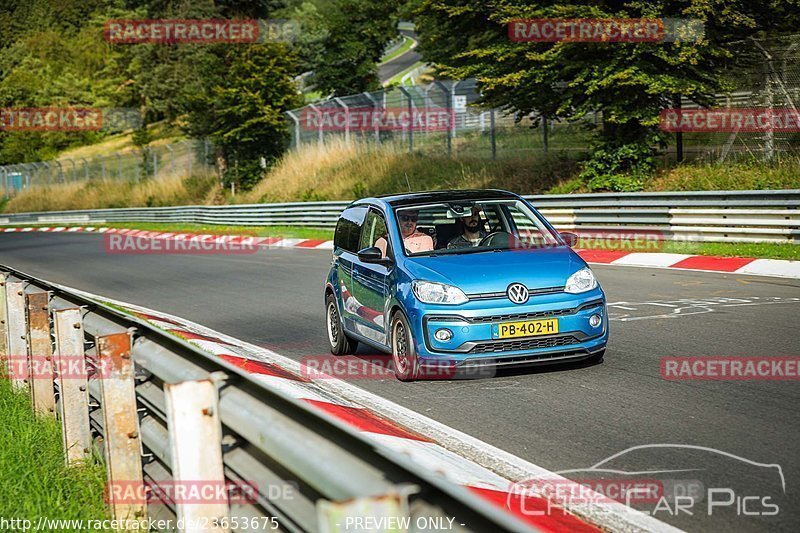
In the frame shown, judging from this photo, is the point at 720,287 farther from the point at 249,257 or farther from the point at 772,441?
Answer: the point at 249,257

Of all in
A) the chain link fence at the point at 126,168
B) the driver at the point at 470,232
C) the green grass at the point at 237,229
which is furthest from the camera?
the chain link fence at the point at 126,168

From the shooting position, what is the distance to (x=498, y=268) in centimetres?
859

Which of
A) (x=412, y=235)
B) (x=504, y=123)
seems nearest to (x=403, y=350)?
(x=412, y=235)

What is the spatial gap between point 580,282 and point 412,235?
1.75m

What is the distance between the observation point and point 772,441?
606 cm

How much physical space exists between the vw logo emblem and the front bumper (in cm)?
4

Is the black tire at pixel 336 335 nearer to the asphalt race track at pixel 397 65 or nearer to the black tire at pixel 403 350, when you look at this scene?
the black tire at pixel 403 350

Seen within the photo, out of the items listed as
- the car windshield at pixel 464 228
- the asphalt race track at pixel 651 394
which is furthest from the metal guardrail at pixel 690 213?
the car windshield at pixel 464 228

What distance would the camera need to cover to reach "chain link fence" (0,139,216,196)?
5156 cm

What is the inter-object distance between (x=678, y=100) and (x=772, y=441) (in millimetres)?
16193

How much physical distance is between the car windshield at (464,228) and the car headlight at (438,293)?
919mm

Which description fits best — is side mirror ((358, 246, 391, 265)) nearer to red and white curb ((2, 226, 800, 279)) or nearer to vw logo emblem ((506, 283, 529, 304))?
vw logo emblem ((506, 283, 529, 304))

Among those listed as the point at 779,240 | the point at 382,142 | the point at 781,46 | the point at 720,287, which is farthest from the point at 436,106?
the point at 720,287

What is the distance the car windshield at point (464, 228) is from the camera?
954cm
